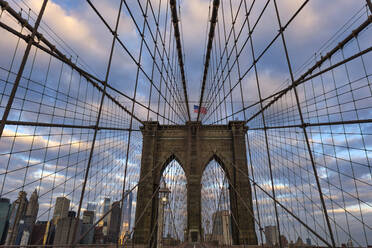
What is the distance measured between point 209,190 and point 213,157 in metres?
6.75

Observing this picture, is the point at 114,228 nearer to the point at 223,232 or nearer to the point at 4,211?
the point at 4,211

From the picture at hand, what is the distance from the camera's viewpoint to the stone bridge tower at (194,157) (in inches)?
716

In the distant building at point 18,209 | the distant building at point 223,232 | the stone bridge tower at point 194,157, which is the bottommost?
the distant building at point 223,232

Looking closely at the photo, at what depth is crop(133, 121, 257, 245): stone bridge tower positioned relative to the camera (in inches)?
716

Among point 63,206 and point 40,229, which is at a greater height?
point 63,206

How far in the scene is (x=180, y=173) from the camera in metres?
22.8

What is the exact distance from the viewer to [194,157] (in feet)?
65.2

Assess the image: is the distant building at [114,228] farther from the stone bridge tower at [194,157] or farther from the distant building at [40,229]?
the stone bridge tower at [194,157]

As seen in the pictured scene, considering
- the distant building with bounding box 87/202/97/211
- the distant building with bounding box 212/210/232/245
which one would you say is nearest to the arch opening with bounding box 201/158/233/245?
the distant building with bounding box 212/210/232/245

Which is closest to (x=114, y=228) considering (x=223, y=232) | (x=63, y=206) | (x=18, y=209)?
(x=223, y=232)

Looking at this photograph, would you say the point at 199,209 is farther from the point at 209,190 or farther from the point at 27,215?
the point at 27,215

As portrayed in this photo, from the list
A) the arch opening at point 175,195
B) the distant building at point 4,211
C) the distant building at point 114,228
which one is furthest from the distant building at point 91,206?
the arch opening at point 175,195

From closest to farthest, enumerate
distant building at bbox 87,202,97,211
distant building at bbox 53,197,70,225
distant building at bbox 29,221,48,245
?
distant building at bbox 29,221,48,245 → distant building at bbox 53,197,70,225 → distant building at bbox 87,202,97,211

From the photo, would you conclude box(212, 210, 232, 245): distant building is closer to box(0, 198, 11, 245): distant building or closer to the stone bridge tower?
the stone bridge tower
